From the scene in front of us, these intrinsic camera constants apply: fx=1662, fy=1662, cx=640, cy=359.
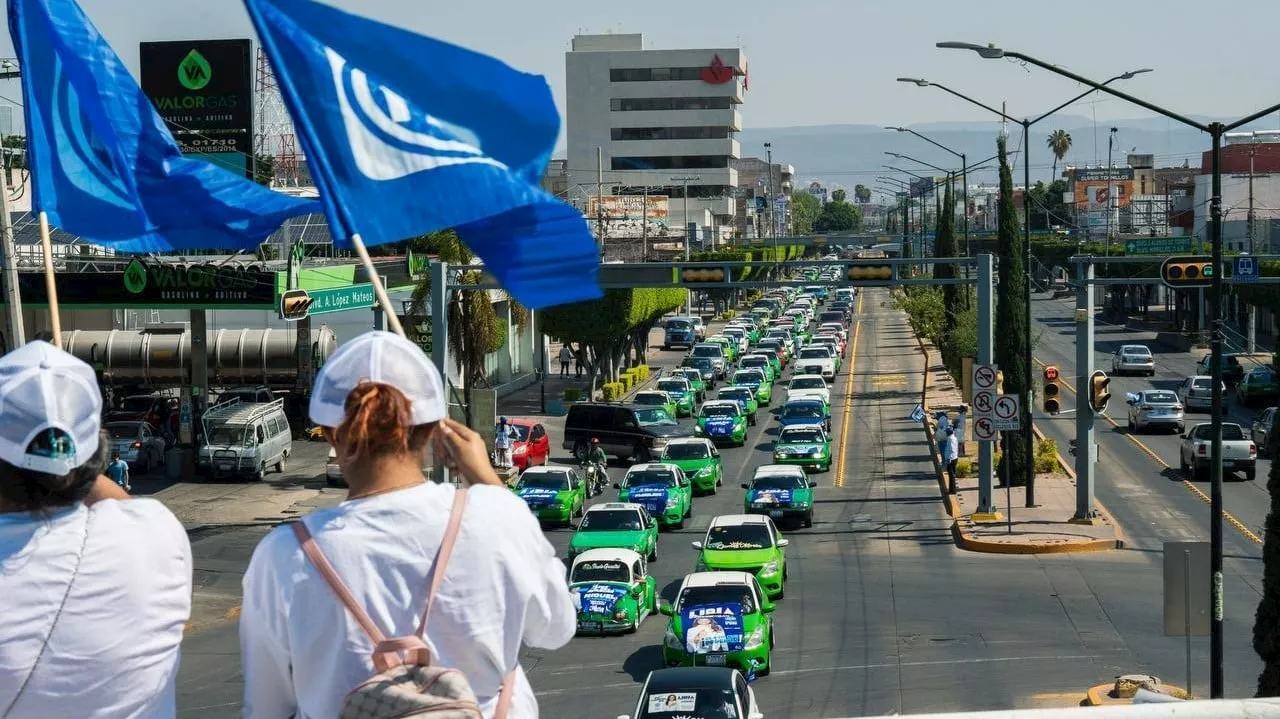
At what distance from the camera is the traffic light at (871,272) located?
3628cm

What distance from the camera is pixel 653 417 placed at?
47844mm

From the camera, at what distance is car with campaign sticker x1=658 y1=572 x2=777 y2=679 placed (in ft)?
70.4

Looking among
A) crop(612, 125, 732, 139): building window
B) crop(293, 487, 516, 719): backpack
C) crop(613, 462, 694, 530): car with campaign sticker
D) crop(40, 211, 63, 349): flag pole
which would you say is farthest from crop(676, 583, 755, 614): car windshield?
crop(612, 125, 732, 139): building window

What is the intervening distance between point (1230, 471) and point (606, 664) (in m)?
22.4

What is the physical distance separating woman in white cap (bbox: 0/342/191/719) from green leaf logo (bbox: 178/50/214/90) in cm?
5328

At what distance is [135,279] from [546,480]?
13.6 metres

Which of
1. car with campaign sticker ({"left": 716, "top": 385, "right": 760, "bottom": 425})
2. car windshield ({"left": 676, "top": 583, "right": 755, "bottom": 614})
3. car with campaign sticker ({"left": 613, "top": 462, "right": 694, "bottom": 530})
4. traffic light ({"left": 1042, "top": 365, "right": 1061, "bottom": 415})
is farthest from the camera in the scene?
car with campaign sticker ({"left": 716, "top": 385, "right": 760, "bottom": 425})

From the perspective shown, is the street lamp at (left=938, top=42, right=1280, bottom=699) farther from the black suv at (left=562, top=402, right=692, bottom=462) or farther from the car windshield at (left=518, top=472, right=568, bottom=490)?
the black suv at (left=562, top=402, right=692, bottom=462)

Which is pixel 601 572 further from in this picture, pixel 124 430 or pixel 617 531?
pixel 124 430

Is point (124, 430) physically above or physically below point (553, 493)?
above

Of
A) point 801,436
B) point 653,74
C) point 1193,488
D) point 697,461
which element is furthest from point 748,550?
point 653,74

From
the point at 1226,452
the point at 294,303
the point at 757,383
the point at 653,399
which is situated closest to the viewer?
the point at 294,303

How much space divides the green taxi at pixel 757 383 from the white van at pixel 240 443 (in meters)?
21.2

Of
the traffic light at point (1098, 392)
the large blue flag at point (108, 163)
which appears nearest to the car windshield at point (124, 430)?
the traffic light at point (1098, 392)
